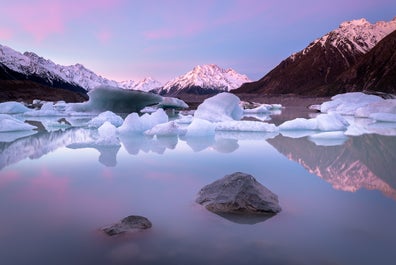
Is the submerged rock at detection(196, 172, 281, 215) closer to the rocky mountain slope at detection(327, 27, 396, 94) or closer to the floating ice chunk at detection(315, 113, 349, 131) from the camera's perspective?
the floating ice chunk at detection(315, 113, 349, 131)

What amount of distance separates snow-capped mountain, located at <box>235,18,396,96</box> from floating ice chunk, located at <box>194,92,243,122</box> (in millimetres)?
79658

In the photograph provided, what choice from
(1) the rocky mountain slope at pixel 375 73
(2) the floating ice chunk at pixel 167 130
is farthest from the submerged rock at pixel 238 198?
(1) the rocky mountain slope at pixel 375 73

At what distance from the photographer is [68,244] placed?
8.83 feet

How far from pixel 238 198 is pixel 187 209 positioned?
1.63ft

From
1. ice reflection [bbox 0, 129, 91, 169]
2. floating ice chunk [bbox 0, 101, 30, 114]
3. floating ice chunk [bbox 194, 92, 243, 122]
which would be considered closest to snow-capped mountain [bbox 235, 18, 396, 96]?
floating ice chunk [bbox 0, 101, 30, 114]

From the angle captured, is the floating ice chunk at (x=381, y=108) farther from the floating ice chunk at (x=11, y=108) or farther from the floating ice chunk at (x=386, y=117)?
the floating ice chunk at (x=11, y=108)

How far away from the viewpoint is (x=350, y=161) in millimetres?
6109

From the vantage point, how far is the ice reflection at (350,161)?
4592mm

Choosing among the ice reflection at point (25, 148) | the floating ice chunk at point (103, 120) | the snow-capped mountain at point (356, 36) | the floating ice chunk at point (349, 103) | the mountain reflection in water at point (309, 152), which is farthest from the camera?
the snow-capped mountain at point (356, 36)

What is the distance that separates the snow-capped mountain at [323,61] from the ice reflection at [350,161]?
8561 cm

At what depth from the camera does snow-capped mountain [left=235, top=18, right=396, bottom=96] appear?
10250 cm

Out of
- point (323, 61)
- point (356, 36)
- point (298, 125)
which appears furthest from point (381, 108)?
point (356, 36)

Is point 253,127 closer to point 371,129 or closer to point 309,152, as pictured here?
point 309,152

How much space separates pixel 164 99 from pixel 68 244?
2301cm
